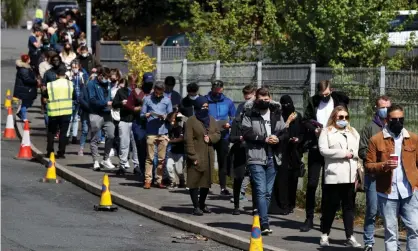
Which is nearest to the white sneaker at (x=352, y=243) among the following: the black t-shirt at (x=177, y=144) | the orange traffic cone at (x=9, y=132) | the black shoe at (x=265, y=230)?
the black shoe at (x=265, y=230)

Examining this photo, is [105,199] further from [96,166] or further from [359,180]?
[359,180]

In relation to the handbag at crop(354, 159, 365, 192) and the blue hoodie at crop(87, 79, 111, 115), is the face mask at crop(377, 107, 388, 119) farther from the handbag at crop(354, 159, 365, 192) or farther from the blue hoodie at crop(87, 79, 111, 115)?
the blue hoodie at crop(87, 79, 111, 115)

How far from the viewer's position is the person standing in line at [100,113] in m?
20.7

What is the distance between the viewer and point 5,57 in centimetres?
4966

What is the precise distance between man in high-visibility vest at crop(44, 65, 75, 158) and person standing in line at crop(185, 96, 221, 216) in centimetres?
653

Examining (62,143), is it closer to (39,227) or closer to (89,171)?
(89,171)

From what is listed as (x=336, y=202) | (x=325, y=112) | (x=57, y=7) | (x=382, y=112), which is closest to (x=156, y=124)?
A: (x=325, y=112)

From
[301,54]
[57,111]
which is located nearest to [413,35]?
[301,54]

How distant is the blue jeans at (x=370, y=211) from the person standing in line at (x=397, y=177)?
1.06 m

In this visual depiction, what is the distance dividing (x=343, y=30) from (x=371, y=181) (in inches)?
498

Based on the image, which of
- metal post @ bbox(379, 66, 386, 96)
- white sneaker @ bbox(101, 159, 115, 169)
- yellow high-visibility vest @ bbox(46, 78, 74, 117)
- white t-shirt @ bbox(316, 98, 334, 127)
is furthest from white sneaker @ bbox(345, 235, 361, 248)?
yellow high-visibility vest @ bbox(46, 78, 74, 117)

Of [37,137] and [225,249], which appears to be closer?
[225,249]

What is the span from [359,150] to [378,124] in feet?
1.35

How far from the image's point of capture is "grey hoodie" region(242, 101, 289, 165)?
13.9m
